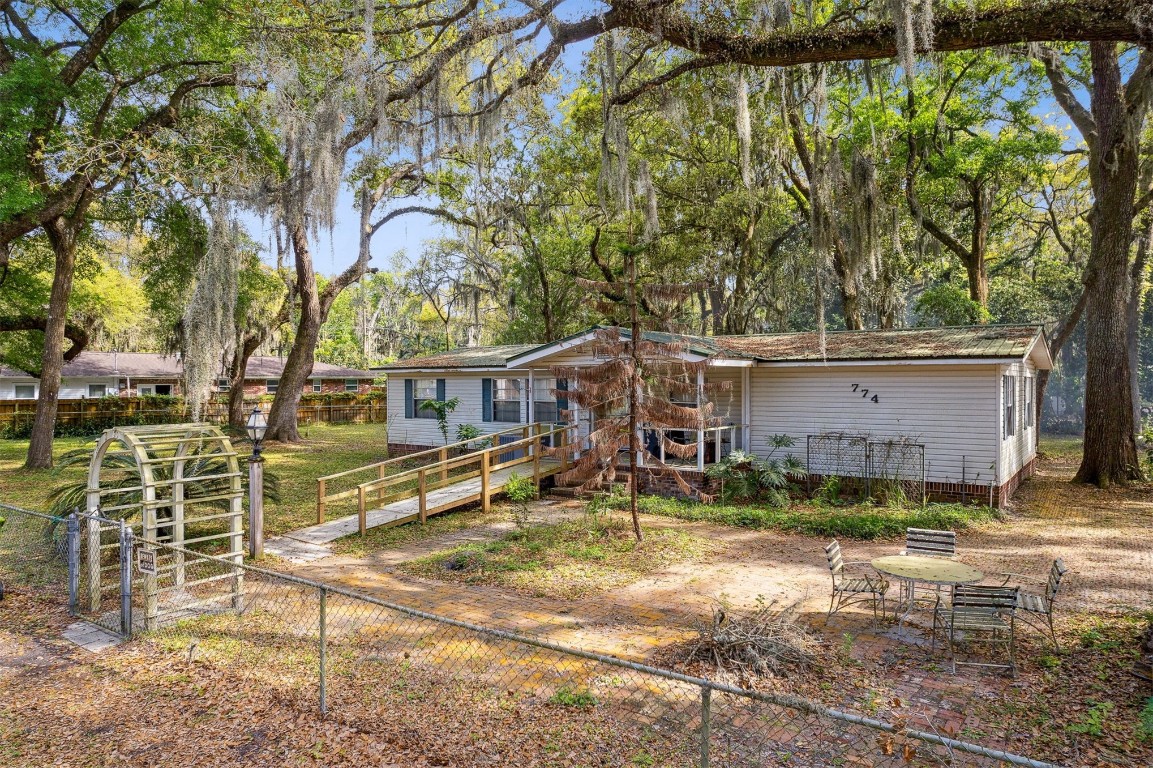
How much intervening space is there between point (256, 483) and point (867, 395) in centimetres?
1184

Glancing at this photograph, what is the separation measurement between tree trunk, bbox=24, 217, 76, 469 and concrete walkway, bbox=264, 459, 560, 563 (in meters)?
11.0

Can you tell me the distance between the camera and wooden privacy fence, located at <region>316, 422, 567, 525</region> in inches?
439

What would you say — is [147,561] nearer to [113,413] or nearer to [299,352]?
[299,352]

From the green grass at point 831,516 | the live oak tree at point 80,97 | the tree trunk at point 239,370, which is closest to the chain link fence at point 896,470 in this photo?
the green grass at point 831,516

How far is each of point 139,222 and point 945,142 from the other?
22821 mm

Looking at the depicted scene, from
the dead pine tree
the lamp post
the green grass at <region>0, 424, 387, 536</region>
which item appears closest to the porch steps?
the dead pine tree

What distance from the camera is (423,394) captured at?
19844 millimetres

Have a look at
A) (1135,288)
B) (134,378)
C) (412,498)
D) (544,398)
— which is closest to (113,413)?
(134,378)

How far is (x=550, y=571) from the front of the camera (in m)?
8.70

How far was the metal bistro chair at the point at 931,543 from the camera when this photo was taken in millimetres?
7801

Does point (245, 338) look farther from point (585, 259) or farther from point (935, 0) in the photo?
point (935, 0)

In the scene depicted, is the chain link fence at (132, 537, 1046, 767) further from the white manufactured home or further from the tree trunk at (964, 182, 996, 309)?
the tree trunk at (964, 182, 996, 309)

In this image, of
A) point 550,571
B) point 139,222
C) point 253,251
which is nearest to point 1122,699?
point 550,571

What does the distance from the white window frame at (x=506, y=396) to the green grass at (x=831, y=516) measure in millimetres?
5974
